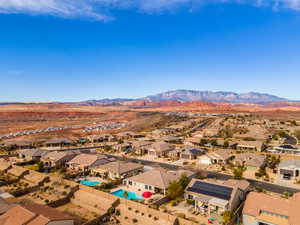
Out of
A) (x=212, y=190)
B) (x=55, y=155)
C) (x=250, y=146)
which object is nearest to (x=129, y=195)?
(x=212, y=190)

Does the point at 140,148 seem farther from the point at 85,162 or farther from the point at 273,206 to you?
the point at 273,206

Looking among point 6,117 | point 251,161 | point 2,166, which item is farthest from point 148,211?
point 6,117

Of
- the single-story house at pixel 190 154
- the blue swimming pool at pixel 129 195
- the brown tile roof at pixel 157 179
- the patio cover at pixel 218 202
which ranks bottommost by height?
the blue swimming pool at pixel 129 195

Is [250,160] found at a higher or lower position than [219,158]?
higher

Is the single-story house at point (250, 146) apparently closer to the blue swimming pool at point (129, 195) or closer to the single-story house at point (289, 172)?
the single-story house at point (289, 172)

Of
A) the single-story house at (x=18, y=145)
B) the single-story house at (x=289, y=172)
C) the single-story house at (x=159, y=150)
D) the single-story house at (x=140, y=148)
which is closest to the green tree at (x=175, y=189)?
the single-story house at (x=289, y=172)

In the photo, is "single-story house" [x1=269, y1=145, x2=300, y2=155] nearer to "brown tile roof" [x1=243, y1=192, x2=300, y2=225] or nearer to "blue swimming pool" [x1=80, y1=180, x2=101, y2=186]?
"brown tile roof" [x1=243, y1=192, x2=300, y2=225]

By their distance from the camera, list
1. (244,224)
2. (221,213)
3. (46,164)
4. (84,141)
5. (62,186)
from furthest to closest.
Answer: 1. (84,141)
2. (46,164)
3. (62,186)
4. (221,213)
5. (244,224)

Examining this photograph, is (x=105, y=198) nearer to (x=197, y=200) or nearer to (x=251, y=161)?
(x=197, y=200)
